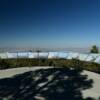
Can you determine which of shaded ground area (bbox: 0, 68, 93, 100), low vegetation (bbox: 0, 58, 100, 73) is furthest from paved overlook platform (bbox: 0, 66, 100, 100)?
low vegetation (bbox: 0, 58, 100, 73)

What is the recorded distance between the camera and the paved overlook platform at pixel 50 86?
41.5 feet

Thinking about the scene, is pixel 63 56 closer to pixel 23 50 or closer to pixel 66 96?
pixel 23 50

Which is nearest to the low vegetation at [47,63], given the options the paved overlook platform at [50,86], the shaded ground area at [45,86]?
the paved overlook platform at [50,86]

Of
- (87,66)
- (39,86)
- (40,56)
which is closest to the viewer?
(39,86)

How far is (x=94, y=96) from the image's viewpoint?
12641 mm

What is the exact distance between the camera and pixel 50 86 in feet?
48.9

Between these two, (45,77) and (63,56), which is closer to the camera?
(45,77)

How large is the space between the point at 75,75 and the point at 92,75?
135cm

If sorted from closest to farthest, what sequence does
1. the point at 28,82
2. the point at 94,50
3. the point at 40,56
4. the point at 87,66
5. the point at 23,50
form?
1. the point at 28,82
2. the point at 87,66
3. the point at 40,56
4. the point at 23,50
5. the point at 94,50

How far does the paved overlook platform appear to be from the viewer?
12.6m

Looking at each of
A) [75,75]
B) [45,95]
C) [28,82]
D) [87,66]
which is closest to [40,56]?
[87,66]

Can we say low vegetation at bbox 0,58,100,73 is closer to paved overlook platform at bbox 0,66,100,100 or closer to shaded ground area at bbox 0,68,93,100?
paved overlook platform at bbox 0,66,100,100

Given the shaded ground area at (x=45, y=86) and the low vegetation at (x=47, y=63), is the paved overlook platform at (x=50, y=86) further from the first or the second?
the low vegetation at (x=47, y=63)

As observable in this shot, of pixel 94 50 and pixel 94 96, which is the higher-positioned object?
pixel 94 50
